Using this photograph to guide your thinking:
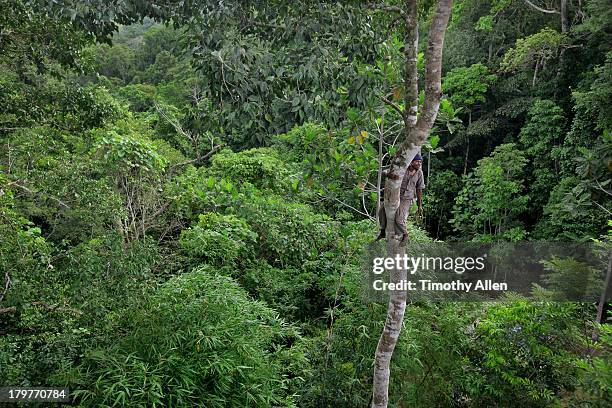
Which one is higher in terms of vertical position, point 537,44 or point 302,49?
point 537,44

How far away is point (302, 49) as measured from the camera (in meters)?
2.36

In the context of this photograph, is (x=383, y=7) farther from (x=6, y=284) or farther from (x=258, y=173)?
(x=258, y=173)

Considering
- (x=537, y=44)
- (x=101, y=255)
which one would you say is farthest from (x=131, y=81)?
(x=101, y=255)

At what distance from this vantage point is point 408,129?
2602mm

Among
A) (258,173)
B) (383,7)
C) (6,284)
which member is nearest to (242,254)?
(258,173)

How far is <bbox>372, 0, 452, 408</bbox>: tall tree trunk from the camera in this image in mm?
2365

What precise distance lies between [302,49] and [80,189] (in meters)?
2.33

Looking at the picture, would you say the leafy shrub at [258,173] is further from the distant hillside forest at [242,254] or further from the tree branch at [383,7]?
the tree branch at [383,7]

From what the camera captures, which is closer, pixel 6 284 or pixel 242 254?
pixel 6 284

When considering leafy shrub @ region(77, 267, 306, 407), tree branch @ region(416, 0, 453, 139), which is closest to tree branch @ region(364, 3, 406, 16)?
tree branch @ region(416, 0, 453, 139)

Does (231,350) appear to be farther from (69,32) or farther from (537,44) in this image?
(537,44)

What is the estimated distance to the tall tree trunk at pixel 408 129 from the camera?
2.37 m

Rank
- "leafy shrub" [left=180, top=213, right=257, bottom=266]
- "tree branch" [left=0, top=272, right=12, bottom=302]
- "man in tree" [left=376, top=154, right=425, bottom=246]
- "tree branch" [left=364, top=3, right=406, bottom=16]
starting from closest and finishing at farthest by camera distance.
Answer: "tree branch" [left=364, top=3, right=406, bottom=16]
"man in tree" [left=376, top=154, right=425, bottom=246]
"tree branch" [left=0, top=272, right=12, bottom=302]
"leafy shrub" [left=180, top=213, right=257, bottom=266]

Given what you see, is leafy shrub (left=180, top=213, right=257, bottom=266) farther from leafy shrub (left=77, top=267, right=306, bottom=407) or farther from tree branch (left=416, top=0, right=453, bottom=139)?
tree branch (left=416, top=0, right=453, bottom=139)
